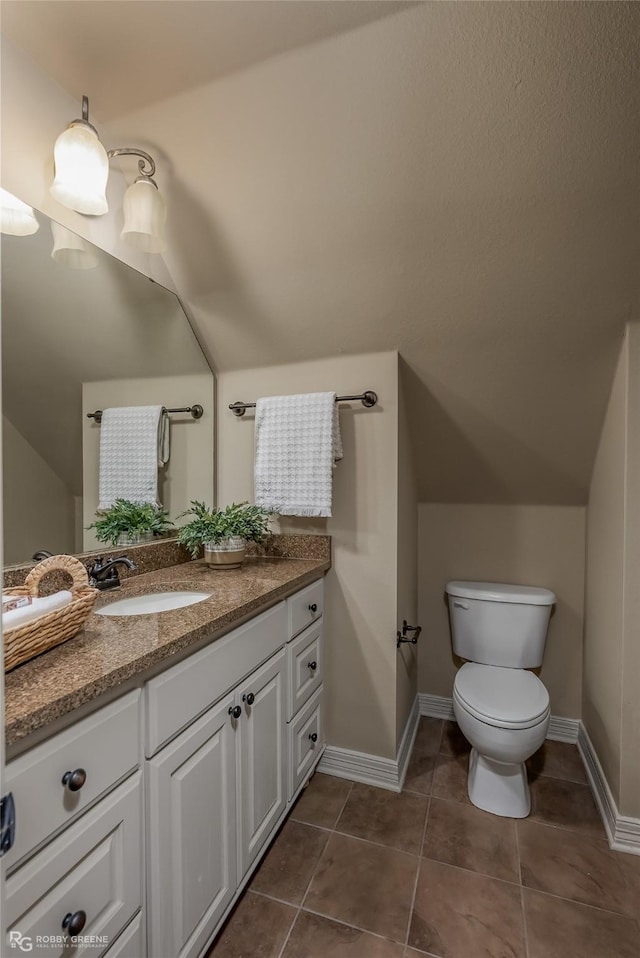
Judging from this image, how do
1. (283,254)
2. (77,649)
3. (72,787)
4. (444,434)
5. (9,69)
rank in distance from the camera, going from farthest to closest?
1. (444,434)
2. (283,254)
3. (9,69)
4. (77,649)
5. (72,787)

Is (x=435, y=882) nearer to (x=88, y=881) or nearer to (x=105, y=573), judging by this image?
(x=88, y=881)

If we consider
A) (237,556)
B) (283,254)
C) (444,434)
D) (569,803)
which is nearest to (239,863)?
(237,556)

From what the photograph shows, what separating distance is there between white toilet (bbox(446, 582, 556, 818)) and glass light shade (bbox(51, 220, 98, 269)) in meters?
2.00

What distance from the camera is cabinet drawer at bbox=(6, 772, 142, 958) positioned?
681 millimetres

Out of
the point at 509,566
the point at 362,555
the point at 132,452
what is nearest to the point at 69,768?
the point at 132,452

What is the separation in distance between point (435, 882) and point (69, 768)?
4.11 ft

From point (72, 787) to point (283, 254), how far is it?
1.56 m

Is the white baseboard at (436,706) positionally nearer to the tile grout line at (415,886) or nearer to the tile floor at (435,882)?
the tile floor at (435,882)

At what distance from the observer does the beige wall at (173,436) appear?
1.52 m

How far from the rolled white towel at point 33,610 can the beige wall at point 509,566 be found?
1.80 m

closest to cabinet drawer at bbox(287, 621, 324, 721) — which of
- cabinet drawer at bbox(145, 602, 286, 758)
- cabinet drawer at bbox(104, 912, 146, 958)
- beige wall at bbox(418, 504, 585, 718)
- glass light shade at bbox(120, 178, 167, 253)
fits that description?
cabinet drawer at bbox(145, 602, 286, 758)

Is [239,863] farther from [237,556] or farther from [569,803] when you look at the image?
[569,803]

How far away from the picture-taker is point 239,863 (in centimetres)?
123

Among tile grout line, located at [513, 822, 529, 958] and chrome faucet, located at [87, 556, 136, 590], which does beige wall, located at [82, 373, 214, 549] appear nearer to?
chrome faucet, located at [87, 556, 136, 590]
